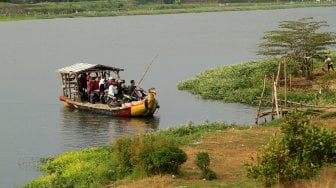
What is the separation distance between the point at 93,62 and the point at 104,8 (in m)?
86.5

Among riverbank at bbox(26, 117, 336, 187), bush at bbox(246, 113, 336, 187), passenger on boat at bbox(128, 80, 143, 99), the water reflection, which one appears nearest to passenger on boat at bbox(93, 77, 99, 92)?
the water reflection

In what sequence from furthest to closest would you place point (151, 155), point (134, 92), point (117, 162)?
point (134, 92), point (117, 162), point (151, 155)

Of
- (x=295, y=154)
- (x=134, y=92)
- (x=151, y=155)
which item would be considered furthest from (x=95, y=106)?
(x=295, y=154)

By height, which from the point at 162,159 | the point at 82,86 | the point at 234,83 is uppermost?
the point at 162,159

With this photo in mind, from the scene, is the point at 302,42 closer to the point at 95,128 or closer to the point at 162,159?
the point at 95,128

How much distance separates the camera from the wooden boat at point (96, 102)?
33594 millimetres

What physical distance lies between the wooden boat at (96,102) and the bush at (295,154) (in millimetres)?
18897

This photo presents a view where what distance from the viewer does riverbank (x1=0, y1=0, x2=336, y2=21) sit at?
132m

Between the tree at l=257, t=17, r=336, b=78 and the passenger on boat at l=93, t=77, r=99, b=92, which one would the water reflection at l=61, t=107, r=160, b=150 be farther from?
the tree at l=257, t=17, r=336, b=78

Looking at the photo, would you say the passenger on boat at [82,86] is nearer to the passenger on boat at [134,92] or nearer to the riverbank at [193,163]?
the passenger on boat at [134,92]

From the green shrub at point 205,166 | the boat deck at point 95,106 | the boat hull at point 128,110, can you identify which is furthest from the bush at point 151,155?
the boat deck at point 95,106

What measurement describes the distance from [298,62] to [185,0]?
130652 millimetres

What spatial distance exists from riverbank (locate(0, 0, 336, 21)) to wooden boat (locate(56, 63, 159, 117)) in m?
94.4

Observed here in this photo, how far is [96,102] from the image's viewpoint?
3659cm
